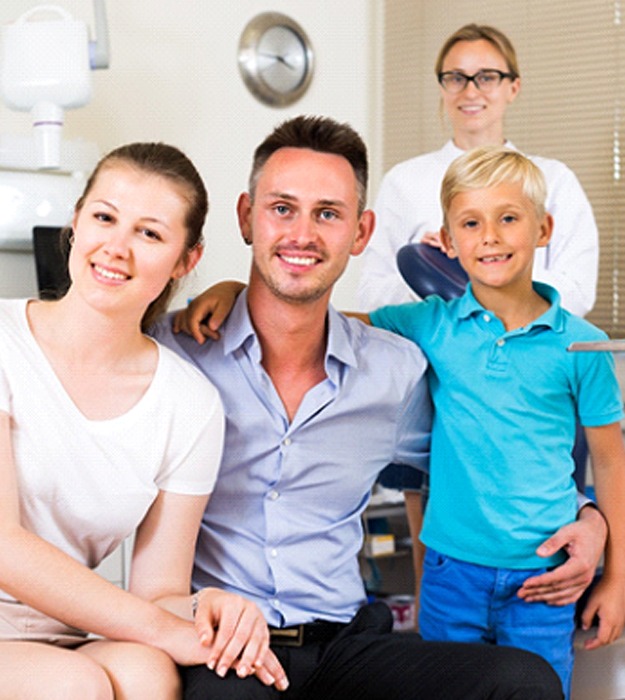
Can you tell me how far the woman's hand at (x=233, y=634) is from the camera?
46.9 inches

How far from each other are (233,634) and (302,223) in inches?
21.6

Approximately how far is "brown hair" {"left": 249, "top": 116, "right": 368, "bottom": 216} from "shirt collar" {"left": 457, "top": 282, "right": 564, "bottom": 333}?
0.20 meters

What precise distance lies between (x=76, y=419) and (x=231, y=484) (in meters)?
0.28

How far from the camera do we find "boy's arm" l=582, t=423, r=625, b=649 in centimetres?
153

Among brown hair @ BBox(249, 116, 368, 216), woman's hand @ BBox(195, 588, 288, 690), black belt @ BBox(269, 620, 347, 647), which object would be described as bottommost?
black belt @ BBox(269, 620, 347, 647)

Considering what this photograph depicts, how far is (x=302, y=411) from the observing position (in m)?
1.46

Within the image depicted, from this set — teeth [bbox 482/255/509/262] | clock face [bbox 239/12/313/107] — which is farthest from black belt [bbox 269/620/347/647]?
clock face [bbox 239/12/313/107]

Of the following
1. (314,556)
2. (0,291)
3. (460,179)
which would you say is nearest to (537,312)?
(460,179)

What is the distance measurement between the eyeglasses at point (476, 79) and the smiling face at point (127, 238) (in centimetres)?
113

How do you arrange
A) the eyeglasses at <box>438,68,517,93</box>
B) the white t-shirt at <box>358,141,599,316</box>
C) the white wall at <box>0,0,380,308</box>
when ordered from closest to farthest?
the white t-shirt at <box>358,141,599,316</box>, the eyeglasses at <box>438,68,517,93</box>, the white wall at <box>0,0,380,308</box>

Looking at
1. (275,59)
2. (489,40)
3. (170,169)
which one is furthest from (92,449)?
(275,59)

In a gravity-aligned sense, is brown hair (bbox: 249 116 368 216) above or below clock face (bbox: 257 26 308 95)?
below

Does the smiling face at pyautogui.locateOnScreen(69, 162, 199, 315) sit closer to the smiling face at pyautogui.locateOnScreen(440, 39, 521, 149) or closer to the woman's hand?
the woman's hand

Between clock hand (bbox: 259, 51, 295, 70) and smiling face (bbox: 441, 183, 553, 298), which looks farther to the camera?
Answer: clock hand (bbox: 259, 51, 295, 70)
